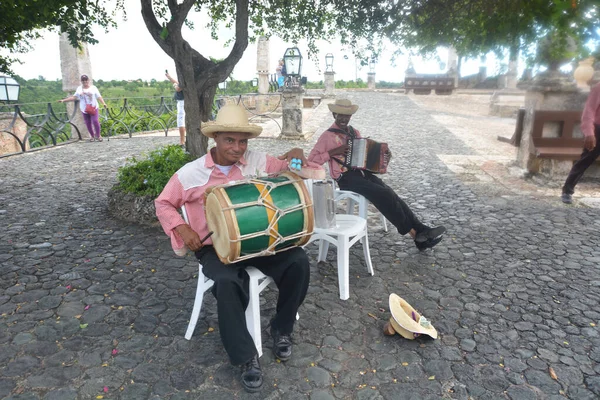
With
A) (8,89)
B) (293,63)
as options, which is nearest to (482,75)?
(293,63)

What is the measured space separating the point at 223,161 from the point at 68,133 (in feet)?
39.0

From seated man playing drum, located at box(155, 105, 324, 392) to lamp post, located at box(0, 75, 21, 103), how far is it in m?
8.22

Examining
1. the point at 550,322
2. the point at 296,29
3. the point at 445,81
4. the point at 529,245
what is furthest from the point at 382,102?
the point at 550,322

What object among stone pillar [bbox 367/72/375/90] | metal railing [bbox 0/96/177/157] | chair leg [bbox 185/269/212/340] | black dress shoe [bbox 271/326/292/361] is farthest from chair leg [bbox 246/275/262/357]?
stone pillar [bbox 367/72/375/90]

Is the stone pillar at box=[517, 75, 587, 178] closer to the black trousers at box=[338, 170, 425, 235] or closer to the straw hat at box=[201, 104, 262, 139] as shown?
the black trousers at box=[338, 170, 425, 235]

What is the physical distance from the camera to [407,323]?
9.63 feet

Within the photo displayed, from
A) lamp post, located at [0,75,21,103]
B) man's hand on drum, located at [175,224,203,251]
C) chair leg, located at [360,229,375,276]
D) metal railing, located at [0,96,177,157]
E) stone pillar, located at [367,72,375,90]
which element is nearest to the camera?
man's hand on drum, located at [175,224,203,251]

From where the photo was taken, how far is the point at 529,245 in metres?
4.58

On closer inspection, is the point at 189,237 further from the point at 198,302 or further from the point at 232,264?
the point at 198,302

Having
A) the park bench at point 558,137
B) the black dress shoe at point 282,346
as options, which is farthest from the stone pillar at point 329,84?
the black dress shoe at point 282,346

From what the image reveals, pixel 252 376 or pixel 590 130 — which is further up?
pixel 590 130

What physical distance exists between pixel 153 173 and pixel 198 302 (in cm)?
282

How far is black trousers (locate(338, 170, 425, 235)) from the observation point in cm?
423

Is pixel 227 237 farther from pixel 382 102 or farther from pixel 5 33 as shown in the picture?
pixel 382 102
